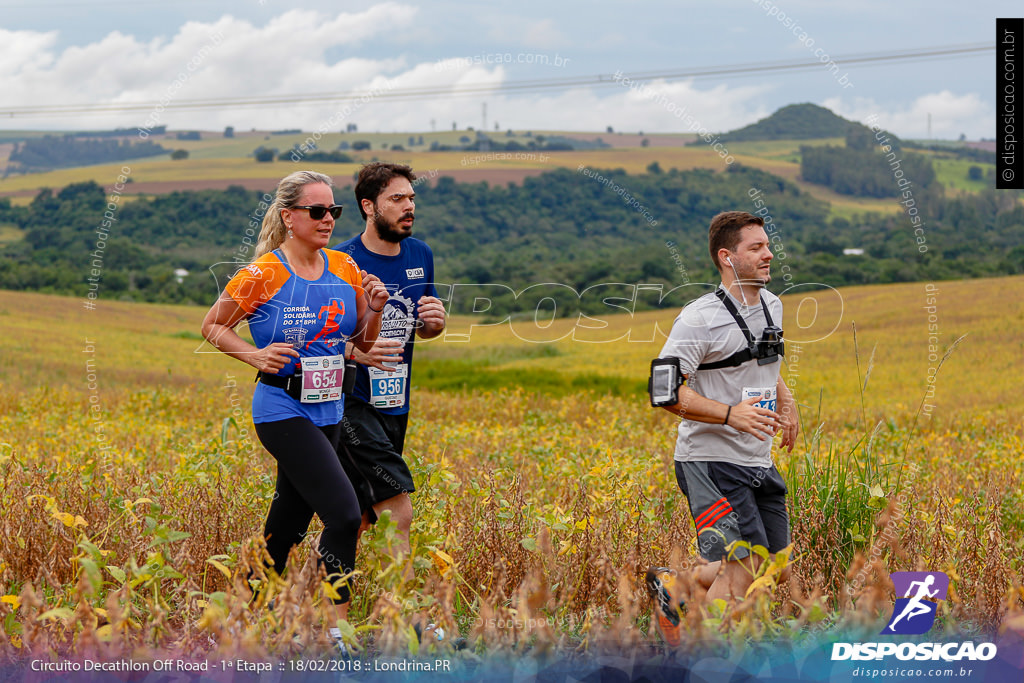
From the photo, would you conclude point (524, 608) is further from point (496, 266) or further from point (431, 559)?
point (496, 266)

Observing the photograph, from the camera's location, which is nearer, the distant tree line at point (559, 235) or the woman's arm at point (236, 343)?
the woman's arm at point (236, 343)

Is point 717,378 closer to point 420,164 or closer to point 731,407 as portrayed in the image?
point 731,407

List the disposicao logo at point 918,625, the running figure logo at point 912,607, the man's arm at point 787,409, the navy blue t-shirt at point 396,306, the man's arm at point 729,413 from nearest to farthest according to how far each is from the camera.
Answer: the disposicao logo at point 918,625 < the running figure logo at point 912,607 < the man's arm at point 729,413 < the man's arm at point 787,409 < the navy blue t-shirt at point 396,306

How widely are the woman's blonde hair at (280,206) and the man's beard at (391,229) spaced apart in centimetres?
53

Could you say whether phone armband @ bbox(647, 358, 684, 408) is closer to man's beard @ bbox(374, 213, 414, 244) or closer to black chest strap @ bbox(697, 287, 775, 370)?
black chest strap @ bbox(697, 287, 775, 370)

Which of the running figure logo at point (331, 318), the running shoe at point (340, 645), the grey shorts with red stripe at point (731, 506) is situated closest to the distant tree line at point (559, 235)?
the running figure logo at point (331, 318)

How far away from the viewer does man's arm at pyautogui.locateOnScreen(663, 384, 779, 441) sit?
3.87 m

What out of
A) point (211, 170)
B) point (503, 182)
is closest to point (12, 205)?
point (211, 170)

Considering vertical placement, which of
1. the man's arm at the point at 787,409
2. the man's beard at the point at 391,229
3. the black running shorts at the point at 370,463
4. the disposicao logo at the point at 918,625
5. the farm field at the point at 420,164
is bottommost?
the disposicao logo at the point at 918,625

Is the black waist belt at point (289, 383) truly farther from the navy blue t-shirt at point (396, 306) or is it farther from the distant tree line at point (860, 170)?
the distant tree line at point (860, 170)

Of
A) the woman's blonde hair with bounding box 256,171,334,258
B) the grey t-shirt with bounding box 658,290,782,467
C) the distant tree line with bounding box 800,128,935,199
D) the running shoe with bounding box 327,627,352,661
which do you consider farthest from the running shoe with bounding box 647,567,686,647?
the distant tree line with bounding box 800,128,935,199

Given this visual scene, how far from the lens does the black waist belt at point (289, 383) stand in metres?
3.96

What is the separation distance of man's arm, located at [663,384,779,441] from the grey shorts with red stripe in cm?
22

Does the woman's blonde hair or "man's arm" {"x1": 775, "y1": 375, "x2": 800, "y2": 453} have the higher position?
the woman's blonde hair
